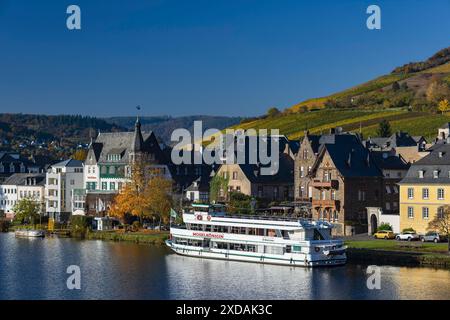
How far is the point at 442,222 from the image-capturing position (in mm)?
79875

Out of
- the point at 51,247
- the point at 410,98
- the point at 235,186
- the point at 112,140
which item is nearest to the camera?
the point at 51,247

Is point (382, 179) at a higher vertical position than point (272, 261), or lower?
higher

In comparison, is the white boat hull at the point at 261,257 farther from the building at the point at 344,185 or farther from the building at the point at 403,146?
the building at the point at 403,146

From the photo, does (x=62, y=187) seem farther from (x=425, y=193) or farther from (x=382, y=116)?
(x=382, y=116)

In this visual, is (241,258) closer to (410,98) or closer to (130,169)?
(130,169)

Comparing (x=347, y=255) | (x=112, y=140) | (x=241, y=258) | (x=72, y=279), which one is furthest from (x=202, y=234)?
(x=112, y=140)

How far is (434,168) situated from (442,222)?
7789 millimetres

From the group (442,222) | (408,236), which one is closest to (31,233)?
(408,236)

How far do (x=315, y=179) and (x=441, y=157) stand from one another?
608 inches

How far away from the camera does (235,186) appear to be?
365ft

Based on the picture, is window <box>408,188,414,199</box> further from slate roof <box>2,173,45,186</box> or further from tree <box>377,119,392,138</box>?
slate roof <box>2,173,45,186</box>

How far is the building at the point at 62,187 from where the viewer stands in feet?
427

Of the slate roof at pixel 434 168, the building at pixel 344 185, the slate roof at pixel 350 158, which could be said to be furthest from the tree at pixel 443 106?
the slate roof at pixel 434 168
